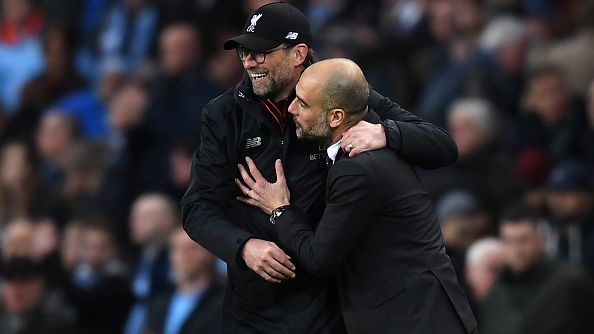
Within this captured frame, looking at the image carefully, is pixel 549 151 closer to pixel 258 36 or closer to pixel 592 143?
pixel 592 143

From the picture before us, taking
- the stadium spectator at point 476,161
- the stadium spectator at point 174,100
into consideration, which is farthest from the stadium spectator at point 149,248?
the stadium spectator at point 476,161

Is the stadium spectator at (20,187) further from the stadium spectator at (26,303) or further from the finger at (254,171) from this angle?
the finger at (254,171)

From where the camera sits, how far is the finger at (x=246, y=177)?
6.12 m

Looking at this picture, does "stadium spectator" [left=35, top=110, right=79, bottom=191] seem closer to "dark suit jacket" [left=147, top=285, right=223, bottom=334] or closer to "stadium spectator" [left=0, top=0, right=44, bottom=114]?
"stadium spectator" [left=0, top=0, right=44, bottom=114]

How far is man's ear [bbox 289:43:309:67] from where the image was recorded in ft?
20.0

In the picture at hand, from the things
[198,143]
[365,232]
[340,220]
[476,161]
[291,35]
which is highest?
[291,35]

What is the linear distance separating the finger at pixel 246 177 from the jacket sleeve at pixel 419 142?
1.93 ft

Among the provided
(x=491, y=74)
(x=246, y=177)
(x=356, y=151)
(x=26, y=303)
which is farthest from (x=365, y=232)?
(x=491, y=74)

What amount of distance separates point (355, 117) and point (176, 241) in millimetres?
3616

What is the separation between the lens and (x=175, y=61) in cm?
1263

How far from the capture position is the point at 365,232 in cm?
590

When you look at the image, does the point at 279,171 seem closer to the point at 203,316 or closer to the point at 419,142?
the point at 419,142

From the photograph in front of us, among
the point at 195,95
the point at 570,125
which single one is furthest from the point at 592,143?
the point at 195,95

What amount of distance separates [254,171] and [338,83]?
22.5 inches
